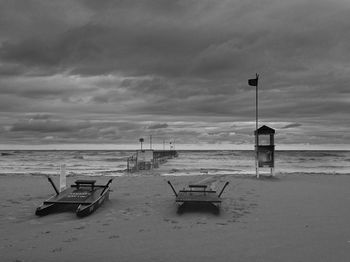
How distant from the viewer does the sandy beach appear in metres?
6.38

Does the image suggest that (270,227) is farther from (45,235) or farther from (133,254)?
(45,235)

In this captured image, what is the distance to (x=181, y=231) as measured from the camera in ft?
26.5

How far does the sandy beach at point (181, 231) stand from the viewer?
6375 millimetres

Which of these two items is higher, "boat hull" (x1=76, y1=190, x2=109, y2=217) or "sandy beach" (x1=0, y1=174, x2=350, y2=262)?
"boat hull" (x1=76, y1=190, x2=109, y2=217)

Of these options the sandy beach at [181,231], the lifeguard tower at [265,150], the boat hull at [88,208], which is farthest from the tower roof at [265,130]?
the boat hull at [88,208]

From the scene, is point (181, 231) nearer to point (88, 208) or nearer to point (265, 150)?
point (88, 208)

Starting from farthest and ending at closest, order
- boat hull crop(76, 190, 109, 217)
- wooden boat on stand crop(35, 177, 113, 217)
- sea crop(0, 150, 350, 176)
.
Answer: sea crop(0, 150, 350, 176)
wooden boat on stand crop(35, 177, 113, 217)
boat hull crop(76, 190, 109, 217)

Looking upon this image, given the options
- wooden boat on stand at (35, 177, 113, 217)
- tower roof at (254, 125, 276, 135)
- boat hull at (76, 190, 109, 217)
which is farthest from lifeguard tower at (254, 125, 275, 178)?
boat hull at (76, 190, 109, 217)

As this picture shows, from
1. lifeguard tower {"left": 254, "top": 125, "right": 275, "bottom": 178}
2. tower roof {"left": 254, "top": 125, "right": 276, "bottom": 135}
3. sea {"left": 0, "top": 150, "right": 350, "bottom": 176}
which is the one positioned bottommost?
sea {"left": 0, "top": 150, "right": 350, "bottom": 176}

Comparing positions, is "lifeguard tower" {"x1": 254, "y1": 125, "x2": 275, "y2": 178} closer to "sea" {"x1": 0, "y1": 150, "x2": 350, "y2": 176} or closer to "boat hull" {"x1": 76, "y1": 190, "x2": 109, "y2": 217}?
"sea" {"x1": 0, "y1": 150, "x2": 350, "y2": 176}

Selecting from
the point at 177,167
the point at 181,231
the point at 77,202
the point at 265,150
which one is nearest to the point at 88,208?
the point at 77,202

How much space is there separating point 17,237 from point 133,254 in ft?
9.29

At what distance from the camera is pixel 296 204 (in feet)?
37.9

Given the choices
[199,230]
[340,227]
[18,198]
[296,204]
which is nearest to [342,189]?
[296,204]
